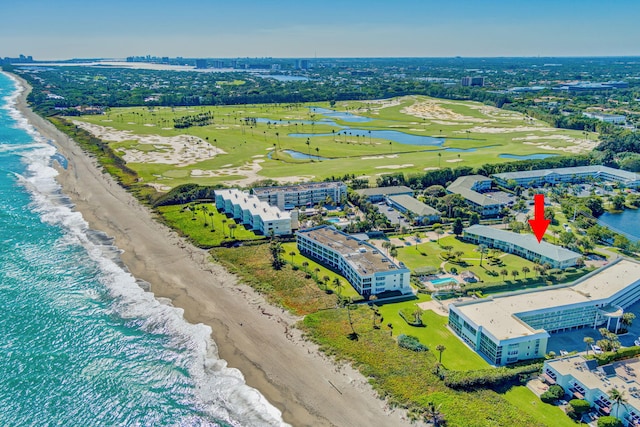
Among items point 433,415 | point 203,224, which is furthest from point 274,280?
point 433,415

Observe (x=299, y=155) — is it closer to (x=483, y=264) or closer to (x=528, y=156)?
(x=528, y=156)

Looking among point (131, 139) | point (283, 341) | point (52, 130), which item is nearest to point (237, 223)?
point (283, 341)

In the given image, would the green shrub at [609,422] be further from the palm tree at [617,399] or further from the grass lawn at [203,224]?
the grass lawn at [203,224]

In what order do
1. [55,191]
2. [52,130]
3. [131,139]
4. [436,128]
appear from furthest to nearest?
[436,128], [52,130], [131,139], [55,191]

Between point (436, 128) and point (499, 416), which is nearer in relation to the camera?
point (499, 416)

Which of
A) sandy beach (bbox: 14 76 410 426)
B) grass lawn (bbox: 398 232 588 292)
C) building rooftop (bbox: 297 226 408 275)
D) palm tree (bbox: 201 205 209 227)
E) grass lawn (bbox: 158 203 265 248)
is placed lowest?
sandy beach (bbox: 14 76 410 426)

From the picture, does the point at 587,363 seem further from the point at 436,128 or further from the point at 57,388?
the point at 436,128

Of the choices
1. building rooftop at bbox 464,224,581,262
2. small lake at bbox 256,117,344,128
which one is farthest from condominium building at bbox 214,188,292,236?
small lake at bbox 256,117,344,128

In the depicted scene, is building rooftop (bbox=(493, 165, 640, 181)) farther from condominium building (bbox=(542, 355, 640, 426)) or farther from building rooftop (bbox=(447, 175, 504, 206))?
condominium building (bbox=(542, 355, 640, 426))

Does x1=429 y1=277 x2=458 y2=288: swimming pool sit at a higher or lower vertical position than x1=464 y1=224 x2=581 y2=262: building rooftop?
lower
